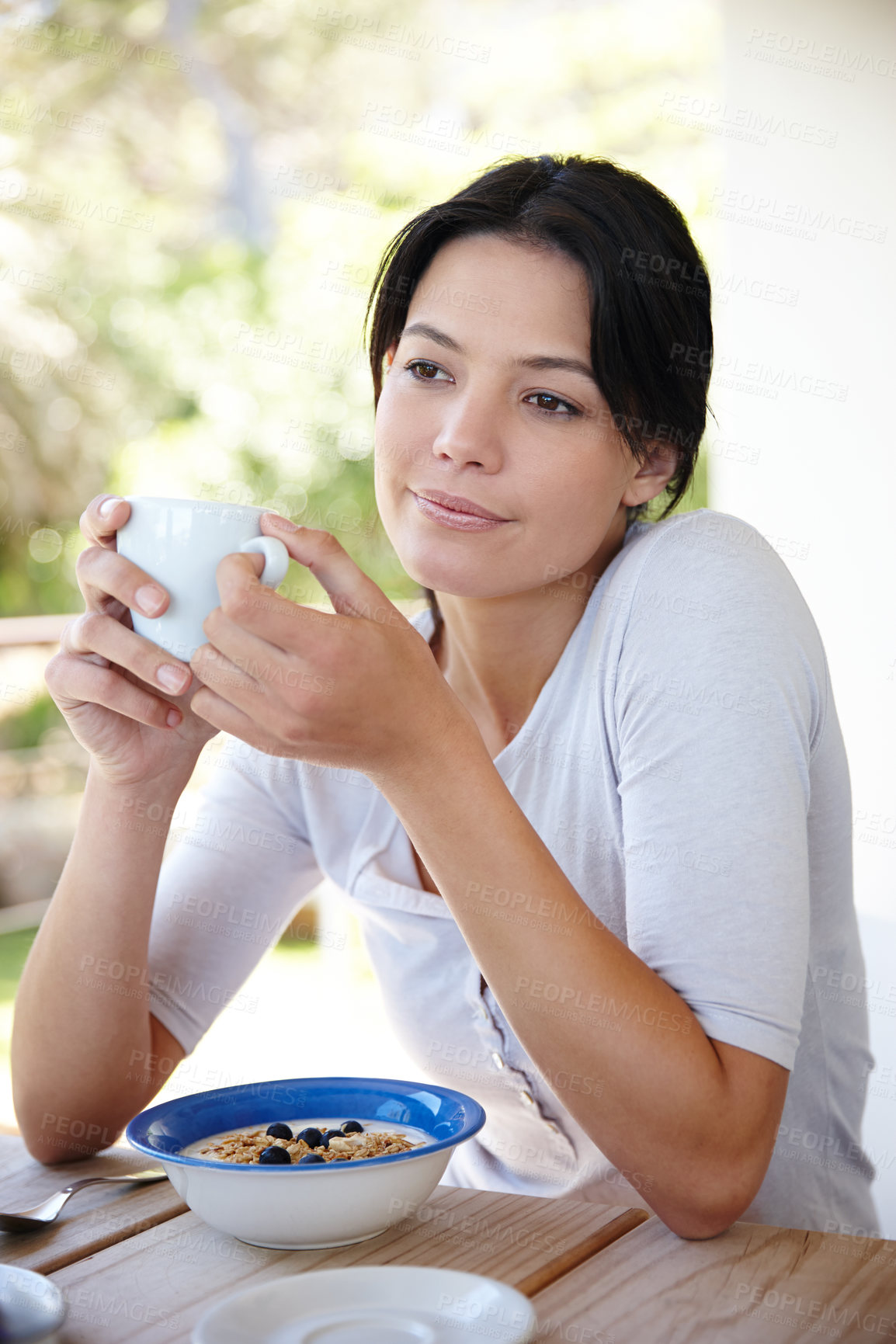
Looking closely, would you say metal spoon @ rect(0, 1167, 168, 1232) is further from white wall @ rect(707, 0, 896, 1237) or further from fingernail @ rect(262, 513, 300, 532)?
white wall @ rect(707, 0, 896, 1237)

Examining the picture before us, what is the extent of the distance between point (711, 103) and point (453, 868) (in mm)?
6268

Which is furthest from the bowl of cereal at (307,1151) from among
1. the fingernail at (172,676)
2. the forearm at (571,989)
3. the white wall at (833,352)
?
the white wall at (833,352)

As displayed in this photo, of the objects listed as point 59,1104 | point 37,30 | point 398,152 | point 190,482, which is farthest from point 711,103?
point 59,1104

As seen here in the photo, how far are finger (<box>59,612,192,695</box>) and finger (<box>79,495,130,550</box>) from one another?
0.07 m

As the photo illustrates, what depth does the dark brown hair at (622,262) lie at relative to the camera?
3.98 ft

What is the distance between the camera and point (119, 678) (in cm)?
107

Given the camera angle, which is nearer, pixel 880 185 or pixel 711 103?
pixel 880 185

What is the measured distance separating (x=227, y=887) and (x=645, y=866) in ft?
1.89

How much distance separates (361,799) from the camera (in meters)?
1.40

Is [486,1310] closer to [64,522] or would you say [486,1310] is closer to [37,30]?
[64,522]

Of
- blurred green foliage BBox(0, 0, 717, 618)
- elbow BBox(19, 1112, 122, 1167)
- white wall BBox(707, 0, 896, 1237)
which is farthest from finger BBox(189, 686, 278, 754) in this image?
blurred green foliage BBox(0, 0, 717, 618)

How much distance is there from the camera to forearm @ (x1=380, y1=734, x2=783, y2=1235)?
0.91 m

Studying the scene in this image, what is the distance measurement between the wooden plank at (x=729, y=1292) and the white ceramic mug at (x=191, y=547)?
0.53m

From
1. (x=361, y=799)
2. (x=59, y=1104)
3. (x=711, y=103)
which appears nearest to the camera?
(x=59, y=1104)
